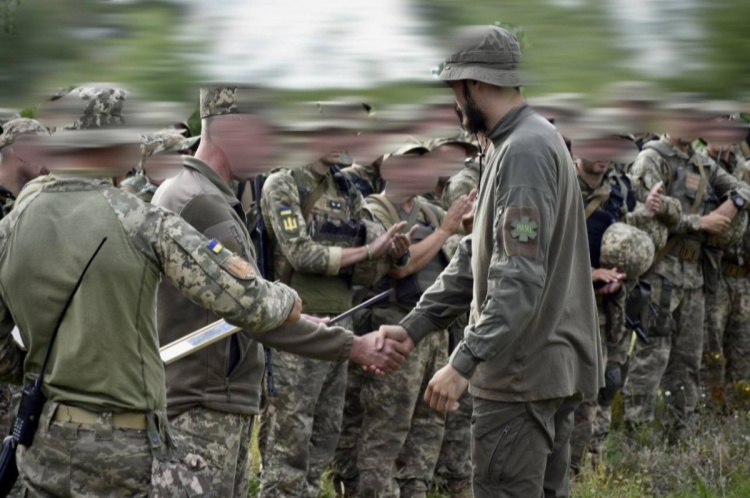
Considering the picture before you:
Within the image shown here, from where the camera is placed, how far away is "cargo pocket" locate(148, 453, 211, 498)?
11.4 ft

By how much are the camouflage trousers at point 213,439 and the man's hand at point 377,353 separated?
2.00 feet

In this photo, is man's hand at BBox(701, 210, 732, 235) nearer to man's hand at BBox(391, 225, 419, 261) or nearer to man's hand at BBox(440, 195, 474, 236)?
man's hand at BBox(440, 195, 474, 236)

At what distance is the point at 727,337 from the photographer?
9289mm

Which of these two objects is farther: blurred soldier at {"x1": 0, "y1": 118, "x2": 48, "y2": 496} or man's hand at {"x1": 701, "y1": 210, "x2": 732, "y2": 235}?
man's hand at {"x1": 701, "y1": 210, "x2": 732, "y2": 235}

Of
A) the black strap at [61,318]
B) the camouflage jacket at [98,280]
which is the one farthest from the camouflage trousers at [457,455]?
the black strap at [61,318]

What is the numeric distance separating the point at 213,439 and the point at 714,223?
5.29 meters

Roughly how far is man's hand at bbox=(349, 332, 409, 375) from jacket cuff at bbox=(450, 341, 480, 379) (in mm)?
616

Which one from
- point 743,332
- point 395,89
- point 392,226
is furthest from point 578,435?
point 395,89

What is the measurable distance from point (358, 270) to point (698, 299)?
12.0 feet

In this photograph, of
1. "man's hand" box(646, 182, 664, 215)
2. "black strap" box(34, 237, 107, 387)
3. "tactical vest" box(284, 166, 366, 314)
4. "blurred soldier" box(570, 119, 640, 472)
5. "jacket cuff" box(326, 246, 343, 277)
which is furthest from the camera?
"man's hand" box(646, 182, 664, 215)

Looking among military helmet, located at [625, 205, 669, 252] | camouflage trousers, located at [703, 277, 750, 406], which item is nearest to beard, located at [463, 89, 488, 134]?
military helmet, located at [625, 205, 669, 252]

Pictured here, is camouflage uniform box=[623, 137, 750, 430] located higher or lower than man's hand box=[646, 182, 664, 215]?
lower

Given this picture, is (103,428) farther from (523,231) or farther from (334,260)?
(334,260)

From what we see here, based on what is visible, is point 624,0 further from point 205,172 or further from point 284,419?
point 284,419
